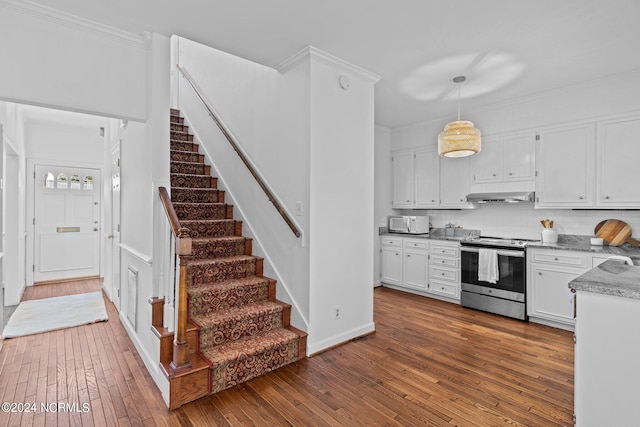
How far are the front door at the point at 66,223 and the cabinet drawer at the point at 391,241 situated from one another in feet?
18.1

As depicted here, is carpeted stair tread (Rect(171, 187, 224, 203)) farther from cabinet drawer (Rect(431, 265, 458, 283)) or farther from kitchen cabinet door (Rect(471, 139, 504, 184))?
kitchen cabinet door (Rect(471, 139, 504, 184))

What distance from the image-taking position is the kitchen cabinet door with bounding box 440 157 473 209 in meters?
4.98

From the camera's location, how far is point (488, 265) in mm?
4254

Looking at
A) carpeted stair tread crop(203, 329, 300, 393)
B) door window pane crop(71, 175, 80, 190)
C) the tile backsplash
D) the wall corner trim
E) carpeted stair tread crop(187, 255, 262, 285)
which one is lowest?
carpeted stair tread crop(203, 329, 300, 393)

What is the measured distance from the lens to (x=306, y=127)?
10.3ft

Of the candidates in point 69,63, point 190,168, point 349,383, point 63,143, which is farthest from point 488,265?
point 63,143

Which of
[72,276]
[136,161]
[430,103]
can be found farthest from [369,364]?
[72,276]

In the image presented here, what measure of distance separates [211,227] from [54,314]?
7.79 feet

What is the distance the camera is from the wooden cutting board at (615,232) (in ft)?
12.2

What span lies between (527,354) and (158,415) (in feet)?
10.4

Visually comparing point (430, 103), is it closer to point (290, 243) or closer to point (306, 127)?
point (306, 127)

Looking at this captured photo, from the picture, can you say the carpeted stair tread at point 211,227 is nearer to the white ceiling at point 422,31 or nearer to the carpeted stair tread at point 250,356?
the carpeted stair tread at point 250,356

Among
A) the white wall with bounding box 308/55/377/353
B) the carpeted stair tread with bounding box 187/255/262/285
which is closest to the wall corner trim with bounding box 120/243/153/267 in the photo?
the carpeted stair tread with bounding box 187/255/262/285

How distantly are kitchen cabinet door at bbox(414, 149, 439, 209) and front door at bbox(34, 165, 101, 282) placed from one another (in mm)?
6079
